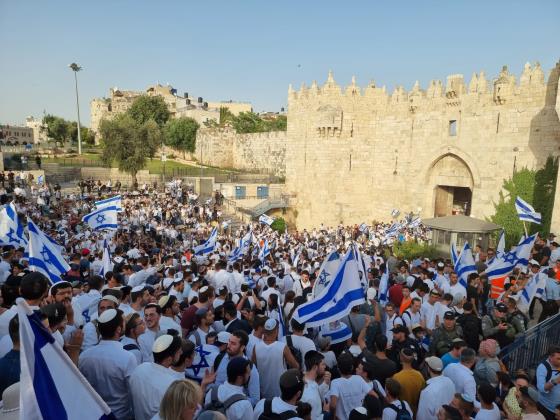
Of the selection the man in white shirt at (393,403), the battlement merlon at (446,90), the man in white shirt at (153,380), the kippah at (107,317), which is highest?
the battlement merlon at (446,90)

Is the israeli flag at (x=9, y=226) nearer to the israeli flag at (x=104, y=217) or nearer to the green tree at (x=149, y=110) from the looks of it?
the israeli flag at (x=104, y=217)

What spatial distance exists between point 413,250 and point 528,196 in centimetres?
650

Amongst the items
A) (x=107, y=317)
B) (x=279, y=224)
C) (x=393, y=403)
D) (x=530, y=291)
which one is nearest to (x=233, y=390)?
(x=107, y=317)

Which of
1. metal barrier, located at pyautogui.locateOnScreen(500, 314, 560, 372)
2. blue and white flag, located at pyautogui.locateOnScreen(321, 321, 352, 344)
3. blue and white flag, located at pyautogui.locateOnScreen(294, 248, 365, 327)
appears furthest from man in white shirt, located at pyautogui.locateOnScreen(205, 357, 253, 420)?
metal barrier, located at pyautogui.locateOnScreen(500, 314, 560, 372)

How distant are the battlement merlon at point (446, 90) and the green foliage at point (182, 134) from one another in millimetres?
29166

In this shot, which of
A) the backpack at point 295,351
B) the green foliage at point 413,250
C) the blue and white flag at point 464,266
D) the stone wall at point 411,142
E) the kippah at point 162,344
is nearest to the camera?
the kippah at point 162,344

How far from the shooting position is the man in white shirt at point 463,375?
414cm

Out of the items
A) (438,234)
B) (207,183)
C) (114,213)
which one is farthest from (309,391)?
(207,183)

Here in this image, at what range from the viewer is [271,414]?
3.13m

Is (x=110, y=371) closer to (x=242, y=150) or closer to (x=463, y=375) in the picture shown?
(x=463, y=375)

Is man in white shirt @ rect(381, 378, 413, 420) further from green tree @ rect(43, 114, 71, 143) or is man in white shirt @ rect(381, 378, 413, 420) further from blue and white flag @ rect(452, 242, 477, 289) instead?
green tree @ rect(43, 114, 71, 143)

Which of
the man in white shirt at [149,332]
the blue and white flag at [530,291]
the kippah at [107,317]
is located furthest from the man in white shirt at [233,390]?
the blue and white flag at [530,291]

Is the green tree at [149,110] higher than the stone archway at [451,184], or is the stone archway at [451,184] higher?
the green tree at [149,110]

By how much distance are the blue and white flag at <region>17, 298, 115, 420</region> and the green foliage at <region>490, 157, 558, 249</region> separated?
20144 millimetres
